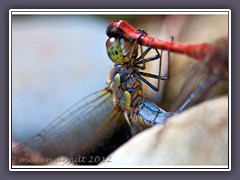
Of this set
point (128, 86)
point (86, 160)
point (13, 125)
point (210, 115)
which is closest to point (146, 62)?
point (128, 86)

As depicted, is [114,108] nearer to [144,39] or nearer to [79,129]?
[79,129]

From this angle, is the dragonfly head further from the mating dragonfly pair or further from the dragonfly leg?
the dragonfly leg

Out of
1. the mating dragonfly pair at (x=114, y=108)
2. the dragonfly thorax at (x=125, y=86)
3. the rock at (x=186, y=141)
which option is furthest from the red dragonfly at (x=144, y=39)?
the rock at (x=186, y=141)

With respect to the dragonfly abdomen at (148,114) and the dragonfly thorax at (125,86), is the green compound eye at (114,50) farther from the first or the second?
the dragonfly abdomen at (148,114)

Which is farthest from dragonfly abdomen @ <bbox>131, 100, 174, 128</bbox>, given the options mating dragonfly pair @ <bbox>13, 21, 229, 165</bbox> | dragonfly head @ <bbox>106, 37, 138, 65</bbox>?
dragonfly head @ <bbox>106, 37, 138, 65</bbox>

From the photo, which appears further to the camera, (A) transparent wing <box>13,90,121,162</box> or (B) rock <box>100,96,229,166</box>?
(A) transparent wing <box>13,90,121,162</box>

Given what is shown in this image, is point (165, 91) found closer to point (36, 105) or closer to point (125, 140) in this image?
point (125, 140)

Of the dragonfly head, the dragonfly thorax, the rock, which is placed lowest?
the rock
